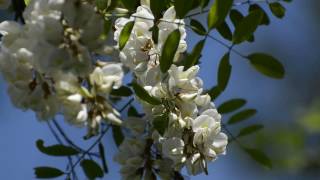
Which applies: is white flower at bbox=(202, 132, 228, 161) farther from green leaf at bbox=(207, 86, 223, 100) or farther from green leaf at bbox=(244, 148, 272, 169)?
green leaf at bbox=(244, 148, 272, 169)

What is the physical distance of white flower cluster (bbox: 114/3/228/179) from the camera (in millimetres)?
996

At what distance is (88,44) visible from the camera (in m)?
0.82

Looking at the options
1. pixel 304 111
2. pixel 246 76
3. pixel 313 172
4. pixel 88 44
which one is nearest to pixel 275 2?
pixel 88 44

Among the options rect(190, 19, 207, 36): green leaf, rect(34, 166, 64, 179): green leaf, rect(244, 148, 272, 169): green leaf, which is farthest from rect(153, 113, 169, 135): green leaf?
rect(244, 148, 272, 169): green leaf

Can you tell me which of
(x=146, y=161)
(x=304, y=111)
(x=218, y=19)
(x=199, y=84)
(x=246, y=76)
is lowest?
(x=246, y=76)

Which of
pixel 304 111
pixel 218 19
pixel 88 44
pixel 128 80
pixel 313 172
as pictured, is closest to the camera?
pixel 88 44

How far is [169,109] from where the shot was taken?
1005mm

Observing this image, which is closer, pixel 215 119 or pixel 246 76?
pixel 215 119

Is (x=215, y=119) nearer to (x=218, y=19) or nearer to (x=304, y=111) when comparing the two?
(x=218, y=19)

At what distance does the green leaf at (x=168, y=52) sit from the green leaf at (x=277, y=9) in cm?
33

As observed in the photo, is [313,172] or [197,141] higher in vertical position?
[197,141]

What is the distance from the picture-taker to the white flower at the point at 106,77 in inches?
33.1

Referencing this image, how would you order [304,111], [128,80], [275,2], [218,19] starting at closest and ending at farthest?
[218,19] → [128,80] → [275,2] → [304,111]

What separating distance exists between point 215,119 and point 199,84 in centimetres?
6
